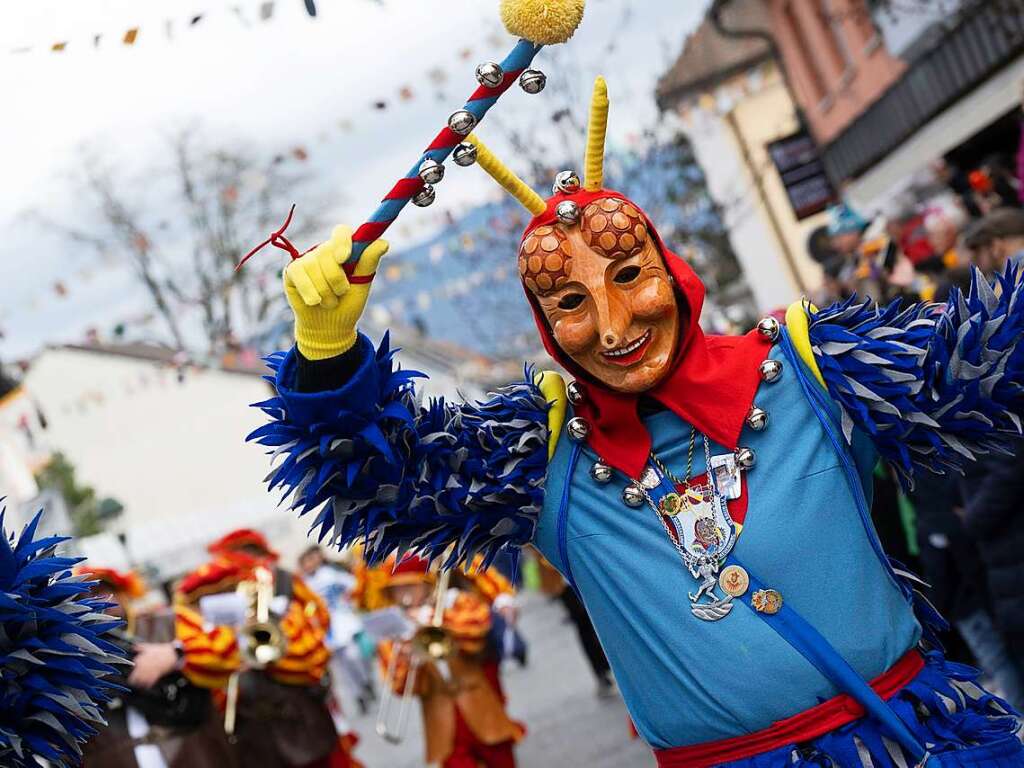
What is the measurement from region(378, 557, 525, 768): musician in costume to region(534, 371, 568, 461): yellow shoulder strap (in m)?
4.96

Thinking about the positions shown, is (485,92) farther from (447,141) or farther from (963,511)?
(963,511)

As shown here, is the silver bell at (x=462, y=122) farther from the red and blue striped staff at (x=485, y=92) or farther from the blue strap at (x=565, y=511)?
Answer: the blue strap at (x=565, y=511)

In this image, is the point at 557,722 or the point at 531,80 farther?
the point at 557,722

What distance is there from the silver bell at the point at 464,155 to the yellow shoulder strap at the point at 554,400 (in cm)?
69

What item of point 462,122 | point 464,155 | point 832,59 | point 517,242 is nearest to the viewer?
point 462,122

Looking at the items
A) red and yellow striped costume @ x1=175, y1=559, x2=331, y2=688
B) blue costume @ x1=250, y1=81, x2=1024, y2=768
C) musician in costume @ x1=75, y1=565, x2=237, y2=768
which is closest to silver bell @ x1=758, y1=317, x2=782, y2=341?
blue costume @ x1=250, y1=81, x2=1024, y2=768

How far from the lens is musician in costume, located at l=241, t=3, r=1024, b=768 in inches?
131

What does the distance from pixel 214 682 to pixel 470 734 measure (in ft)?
6.32

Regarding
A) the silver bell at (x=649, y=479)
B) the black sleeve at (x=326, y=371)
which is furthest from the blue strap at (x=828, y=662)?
the black sleeve at (x=326, y=371)

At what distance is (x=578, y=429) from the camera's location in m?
3.60

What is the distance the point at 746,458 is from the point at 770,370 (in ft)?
0.69

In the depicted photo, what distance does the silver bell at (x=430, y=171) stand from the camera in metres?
3.04

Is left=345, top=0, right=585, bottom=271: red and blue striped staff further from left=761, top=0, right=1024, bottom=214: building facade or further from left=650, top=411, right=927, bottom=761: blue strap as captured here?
left=761, top=0, right=1024, bottom=214: building facade

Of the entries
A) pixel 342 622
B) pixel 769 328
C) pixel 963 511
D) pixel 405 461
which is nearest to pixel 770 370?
pixel 769 328
